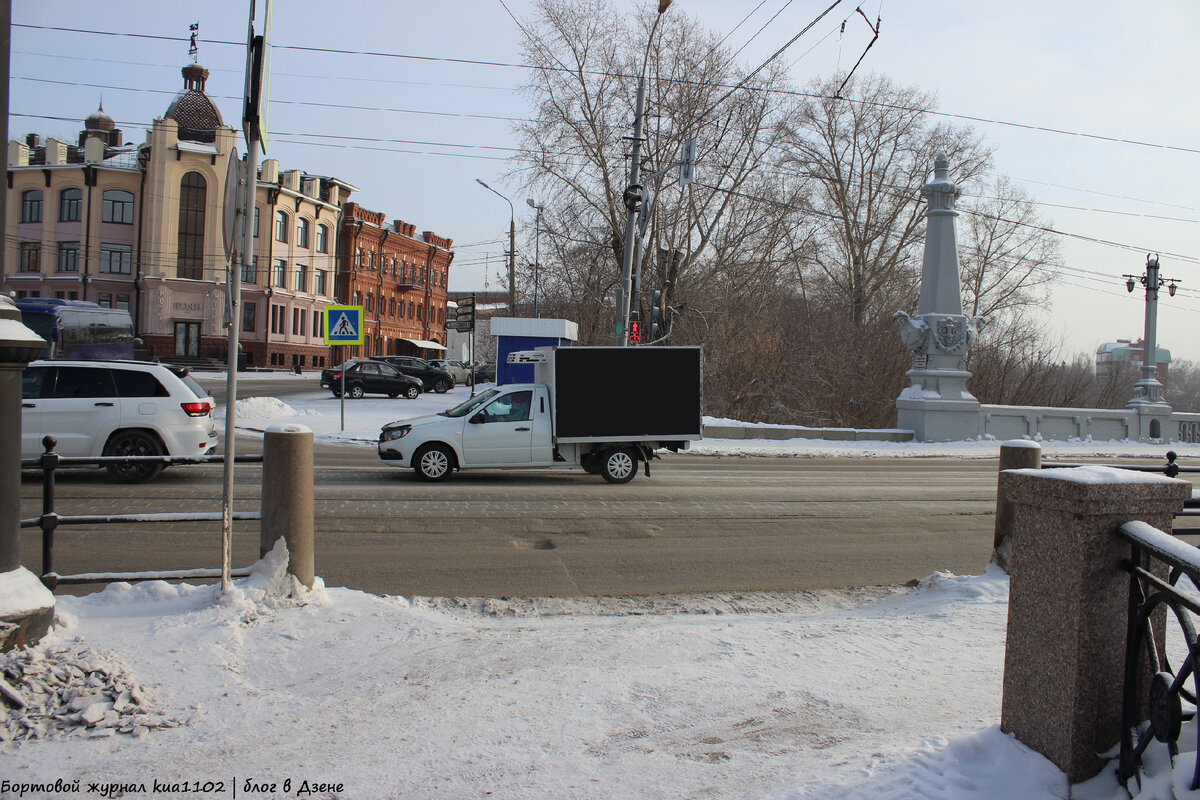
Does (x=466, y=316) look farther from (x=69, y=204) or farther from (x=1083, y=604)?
(x=69, y=204)

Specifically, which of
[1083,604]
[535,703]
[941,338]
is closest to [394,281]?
[941,338]

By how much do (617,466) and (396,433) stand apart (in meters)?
3.58

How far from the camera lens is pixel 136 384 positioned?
12.2 m

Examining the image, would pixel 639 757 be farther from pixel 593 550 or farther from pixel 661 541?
pixel 661 541

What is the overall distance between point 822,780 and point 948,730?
2.71 ft

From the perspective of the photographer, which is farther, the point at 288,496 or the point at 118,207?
the point at 118,207

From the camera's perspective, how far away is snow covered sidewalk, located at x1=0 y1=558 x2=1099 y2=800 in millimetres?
3258

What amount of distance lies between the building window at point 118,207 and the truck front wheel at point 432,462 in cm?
5357

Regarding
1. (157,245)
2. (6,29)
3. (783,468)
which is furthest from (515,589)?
(157,245)

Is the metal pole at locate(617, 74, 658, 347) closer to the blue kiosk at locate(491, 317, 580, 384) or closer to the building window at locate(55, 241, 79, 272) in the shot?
the blue kiosk at locate(491, 317, 580, 384)

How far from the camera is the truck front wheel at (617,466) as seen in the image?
13.8m

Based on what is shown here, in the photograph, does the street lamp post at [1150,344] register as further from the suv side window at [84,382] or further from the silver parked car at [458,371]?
the silver parked car at [458,371]

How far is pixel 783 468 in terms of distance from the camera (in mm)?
17406

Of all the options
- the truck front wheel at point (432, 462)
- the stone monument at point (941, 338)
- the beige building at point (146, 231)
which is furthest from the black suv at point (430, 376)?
the truck front wheel at point (432, 462)
